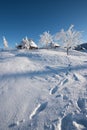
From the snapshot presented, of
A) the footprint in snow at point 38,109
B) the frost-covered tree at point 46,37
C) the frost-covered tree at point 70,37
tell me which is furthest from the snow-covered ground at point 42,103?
the frost-covered tree at point 46,37

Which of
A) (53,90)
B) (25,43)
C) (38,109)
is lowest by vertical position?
(38,109)

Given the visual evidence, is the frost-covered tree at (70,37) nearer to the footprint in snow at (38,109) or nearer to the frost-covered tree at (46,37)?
the frost-covered tree at (46,37)

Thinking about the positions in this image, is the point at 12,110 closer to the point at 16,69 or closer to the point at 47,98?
the point at 47,98

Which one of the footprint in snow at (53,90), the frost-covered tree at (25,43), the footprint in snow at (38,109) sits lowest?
the footprint in snow at (38,109)

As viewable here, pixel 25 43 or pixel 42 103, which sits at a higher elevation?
pixel 25 43

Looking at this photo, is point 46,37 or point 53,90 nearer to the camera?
point 53,90

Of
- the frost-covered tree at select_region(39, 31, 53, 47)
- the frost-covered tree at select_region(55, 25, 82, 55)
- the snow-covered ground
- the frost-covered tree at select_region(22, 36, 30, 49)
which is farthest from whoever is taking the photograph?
the frost-covered tree at select_region(22, 36, 30, 49)

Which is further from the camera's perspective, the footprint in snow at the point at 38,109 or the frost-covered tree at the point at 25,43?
the frost-covered tree at the point at 25,43

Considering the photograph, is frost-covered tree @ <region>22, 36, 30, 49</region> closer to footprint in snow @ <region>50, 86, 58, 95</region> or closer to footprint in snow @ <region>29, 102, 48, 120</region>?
footprint in snow @ <region>50, 86, 58, 95</region>

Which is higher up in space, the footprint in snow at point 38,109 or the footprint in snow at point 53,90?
the footprint in snow at point 53,90

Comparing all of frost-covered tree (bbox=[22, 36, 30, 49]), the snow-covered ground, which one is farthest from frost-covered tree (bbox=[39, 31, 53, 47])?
the snow-covered ground

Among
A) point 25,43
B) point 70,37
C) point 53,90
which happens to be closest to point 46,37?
point 25,43

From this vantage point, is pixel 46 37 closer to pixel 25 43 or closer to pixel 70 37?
pixel 25 43

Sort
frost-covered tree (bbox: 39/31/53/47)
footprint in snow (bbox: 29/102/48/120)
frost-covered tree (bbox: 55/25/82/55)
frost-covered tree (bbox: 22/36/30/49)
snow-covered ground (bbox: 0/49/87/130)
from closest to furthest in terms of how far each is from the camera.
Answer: snow-covered ground (bbox: 0/49/87/130), footprint in snow (bbox: 29/102/48/120), frost-covered tree (bbox: 55/25/82/55), frost-covered tree (bbox: 39/31/53/47), frost-covered tree (bbox: 22/36/30/49)
